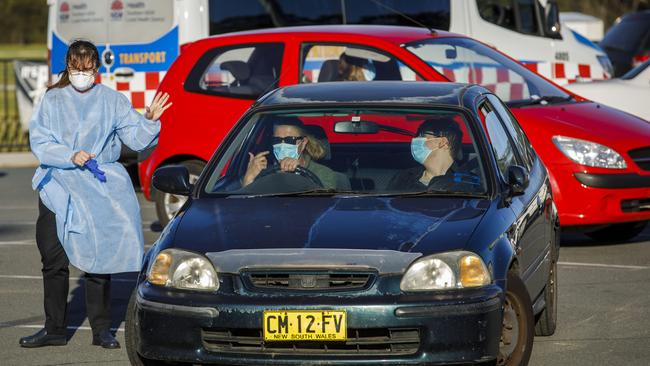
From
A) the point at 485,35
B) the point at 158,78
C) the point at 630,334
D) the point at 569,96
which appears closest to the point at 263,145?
the point at 630,334

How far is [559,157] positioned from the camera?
34.2 ft

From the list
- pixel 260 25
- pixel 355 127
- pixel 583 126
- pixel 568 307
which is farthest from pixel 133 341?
pixel 260 25

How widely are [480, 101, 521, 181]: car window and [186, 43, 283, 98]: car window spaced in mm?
3985

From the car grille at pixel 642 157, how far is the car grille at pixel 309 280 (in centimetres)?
510

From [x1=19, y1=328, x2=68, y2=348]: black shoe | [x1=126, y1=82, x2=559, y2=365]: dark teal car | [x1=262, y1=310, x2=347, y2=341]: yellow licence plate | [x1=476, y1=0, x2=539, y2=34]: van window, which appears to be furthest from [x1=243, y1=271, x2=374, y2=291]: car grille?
[x1=476, y1=0, x2=539, y2=34]: van window

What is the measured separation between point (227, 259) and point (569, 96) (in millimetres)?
5914

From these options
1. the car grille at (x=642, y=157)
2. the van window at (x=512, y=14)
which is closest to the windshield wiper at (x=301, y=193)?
the car grille at (x=642, y=157)

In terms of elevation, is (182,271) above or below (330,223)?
below

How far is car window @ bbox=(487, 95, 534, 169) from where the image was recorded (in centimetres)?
767

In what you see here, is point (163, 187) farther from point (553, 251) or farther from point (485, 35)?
point (485, 35)

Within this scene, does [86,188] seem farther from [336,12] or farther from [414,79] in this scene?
[336,12]

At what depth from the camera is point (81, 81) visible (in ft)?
23.9

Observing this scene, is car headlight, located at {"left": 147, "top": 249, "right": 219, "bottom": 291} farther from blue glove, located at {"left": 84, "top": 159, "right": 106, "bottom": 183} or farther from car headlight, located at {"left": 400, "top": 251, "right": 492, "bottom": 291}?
blue glove, located at {"left": 84, "top": 159, "right": 106, "bottom": 183}

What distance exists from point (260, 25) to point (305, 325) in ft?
34.7
